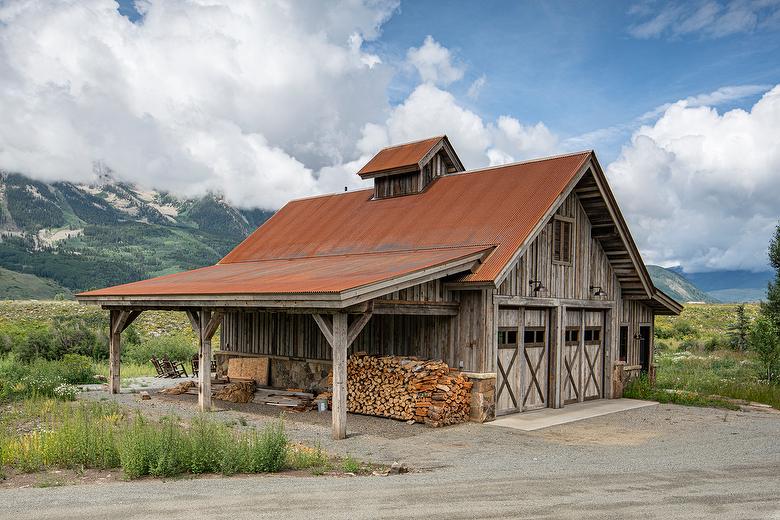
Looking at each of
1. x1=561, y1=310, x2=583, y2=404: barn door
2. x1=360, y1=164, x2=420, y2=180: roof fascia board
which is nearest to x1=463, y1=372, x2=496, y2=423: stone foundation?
x1=561, y1=310, x2=583, y2=404: barn door

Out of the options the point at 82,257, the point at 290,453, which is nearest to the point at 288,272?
the point at 290,453

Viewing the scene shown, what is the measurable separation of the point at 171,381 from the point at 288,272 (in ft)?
28.3

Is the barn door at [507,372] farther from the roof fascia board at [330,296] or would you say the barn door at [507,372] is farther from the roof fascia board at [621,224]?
the roof fascia board at [621,224]

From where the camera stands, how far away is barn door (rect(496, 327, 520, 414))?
16.0 metres

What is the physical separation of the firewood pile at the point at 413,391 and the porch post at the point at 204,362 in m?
3.72

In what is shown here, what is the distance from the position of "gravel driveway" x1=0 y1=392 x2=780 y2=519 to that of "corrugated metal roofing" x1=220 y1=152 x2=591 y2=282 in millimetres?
3954

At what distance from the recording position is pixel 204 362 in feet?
55.1

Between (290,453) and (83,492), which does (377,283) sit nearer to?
(290,453)

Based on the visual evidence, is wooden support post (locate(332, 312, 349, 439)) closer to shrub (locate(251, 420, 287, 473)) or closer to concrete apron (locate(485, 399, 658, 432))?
shrub (locate(251, 420, 287, 473))

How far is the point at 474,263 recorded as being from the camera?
50.4ft

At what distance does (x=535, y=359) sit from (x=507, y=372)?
4.48ft

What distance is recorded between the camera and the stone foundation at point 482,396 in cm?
1521

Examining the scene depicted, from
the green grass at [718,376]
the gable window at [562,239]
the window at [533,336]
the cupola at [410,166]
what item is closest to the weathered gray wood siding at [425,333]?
the window at [533,336]

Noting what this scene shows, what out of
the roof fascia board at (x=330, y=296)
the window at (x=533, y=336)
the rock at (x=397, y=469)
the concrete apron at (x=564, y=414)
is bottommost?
the concrete apron at (x=564, y=414)
